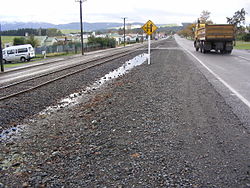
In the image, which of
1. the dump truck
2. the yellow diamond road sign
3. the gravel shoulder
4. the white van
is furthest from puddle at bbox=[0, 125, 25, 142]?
the white van

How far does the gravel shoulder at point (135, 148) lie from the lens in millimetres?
3757

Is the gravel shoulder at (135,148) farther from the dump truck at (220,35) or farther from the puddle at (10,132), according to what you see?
the dump truck at (220,35)

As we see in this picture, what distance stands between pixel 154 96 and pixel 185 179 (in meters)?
5.24

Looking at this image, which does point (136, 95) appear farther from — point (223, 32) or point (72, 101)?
point (223, 32)

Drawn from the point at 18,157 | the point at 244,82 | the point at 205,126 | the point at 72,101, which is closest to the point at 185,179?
the point at 205,126

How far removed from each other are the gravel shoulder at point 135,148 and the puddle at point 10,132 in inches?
8.6

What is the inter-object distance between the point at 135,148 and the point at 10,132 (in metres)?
3.35

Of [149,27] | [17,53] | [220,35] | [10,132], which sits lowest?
[10,132]

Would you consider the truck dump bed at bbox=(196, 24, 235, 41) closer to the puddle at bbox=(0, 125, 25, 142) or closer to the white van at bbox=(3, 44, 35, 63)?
the white van at bbox=(3, 44, 35, 63)

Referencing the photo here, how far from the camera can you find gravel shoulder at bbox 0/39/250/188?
12.3ft

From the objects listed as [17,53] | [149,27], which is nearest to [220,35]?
[149,27]

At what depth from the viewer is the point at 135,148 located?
15.5ft

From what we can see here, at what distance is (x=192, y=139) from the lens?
16.5 feet

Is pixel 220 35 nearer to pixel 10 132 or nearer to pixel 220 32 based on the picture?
Answer: pixel 220 32
